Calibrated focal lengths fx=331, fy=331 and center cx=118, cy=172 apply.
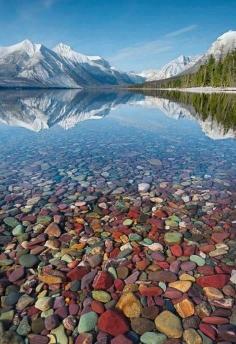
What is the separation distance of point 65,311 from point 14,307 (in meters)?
1.08

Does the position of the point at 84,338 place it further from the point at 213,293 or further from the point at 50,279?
the point at 213,293

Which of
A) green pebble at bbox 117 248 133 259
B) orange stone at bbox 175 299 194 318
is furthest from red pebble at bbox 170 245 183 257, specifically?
orange stone at bbox 175 299 194 318

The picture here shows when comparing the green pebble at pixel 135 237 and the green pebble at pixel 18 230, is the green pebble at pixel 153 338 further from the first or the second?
the green pebble at pixel 18 230

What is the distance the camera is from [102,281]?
7.71 meters

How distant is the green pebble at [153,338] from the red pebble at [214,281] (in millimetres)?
1894

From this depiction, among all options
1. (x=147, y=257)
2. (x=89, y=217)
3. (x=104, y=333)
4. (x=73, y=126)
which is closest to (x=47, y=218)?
(x=89, y=217)

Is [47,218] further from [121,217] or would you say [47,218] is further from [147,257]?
[147,257]

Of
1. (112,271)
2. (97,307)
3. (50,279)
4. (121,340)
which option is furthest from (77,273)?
(121,340)

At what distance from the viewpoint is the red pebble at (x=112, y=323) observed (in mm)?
6199

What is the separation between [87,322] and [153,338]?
1.30 m

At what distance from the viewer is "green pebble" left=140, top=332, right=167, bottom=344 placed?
5.99m

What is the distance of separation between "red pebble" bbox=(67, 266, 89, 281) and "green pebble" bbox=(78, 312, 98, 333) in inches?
51.2

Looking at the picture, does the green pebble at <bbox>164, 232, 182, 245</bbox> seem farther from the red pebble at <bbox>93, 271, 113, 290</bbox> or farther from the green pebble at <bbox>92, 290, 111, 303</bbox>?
the green pebble at <bbox>92, 290, 111, 303</bbox>

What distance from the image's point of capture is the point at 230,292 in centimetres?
729
